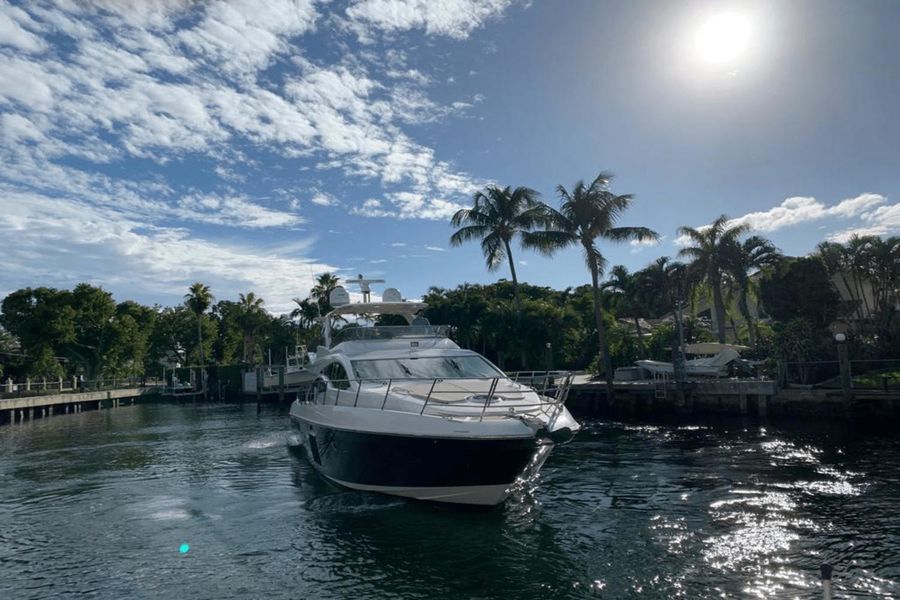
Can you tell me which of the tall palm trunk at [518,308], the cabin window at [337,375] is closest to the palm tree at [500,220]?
the tall palm trunk at [518,308]

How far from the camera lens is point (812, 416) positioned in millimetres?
22422

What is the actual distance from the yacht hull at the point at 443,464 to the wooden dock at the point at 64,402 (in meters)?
38.1

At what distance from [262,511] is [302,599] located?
4.75 m

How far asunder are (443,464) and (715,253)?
3192 cm

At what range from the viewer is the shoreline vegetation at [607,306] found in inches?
1161

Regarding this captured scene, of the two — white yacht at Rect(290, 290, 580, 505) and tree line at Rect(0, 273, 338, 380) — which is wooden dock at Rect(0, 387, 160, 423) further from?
white yacht at Rect(290, 290, 580, 505)

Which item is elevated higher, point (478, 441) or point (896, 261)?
point (896, 261)

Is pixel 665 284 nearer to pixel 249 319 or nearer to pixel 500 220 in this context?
Answer: pixel 500 220

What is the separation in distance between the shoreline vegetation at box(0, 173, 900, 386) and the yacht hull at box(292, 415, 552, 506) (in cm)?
665

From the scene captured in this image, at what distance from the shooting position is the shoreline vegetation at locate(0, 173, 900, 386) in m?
29.5

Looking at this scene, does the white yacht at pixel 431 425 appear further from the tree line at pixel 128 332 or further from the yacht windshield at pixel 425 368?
the tree line at pixel 128 332

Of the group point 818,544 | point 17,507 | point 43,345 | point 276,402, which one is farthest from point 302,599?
point 43,345

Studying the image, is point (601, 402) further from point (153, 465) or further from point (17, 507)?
point (17, 507)

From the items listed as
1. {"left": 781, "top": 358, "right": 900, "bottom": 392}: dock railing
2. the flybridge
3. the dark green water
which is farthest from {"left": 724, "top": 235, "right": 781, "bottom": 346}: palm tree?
the flybridge
